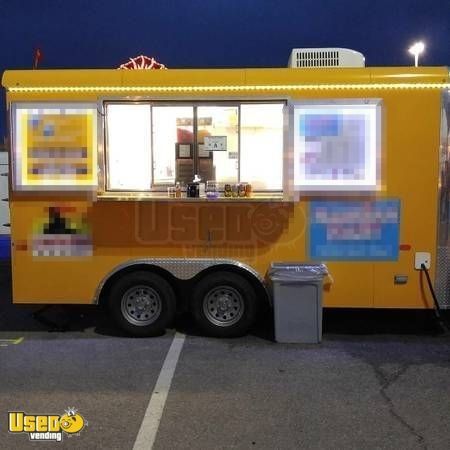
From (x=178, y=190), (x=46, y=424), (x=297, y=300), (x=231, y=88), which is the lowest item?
(x=46, y=424)

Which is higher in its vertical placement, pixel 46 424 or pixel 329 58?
pixel 329 58

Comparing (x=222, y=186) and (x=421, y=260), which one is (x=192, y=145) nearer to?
(x=222, y=186)

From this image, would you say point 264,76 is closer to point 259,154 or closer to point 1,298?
point 259,154

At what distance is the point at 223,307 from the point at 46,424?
8.66ft

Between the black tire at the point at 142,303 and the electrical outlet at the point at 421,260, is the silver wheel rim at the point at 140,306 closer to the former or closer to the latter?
the black tire at the point at 142,303

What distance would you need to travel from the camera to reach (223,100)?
6480mm

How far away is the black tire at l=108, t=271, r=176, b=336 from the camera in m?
6.65

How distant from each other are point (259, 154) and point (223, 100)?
2.36ft

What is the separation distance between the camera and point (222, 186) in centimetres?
673

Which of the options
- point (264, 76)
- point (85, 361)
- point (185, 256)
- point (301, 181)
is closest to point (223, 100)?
point (264, 76)

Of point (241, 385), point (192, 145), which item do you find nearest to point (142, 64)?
point (192, 145)

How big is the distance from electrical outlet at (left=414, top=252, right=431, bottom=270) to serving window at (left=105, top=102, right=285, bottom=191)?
5.37 ft

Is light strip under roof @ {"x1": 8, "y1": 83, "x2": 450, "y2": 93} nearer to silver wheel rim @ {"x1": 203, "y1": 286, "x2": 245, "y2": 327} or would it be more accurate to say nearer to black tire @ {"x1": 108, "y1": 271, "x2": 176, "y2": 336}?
black tire @ {"x1": 108, "y1": 271, "x2": 176, "y2": 336}

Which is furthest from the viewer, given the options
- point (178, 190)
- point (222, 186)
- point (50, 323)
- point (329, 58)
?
point (50, 323)
